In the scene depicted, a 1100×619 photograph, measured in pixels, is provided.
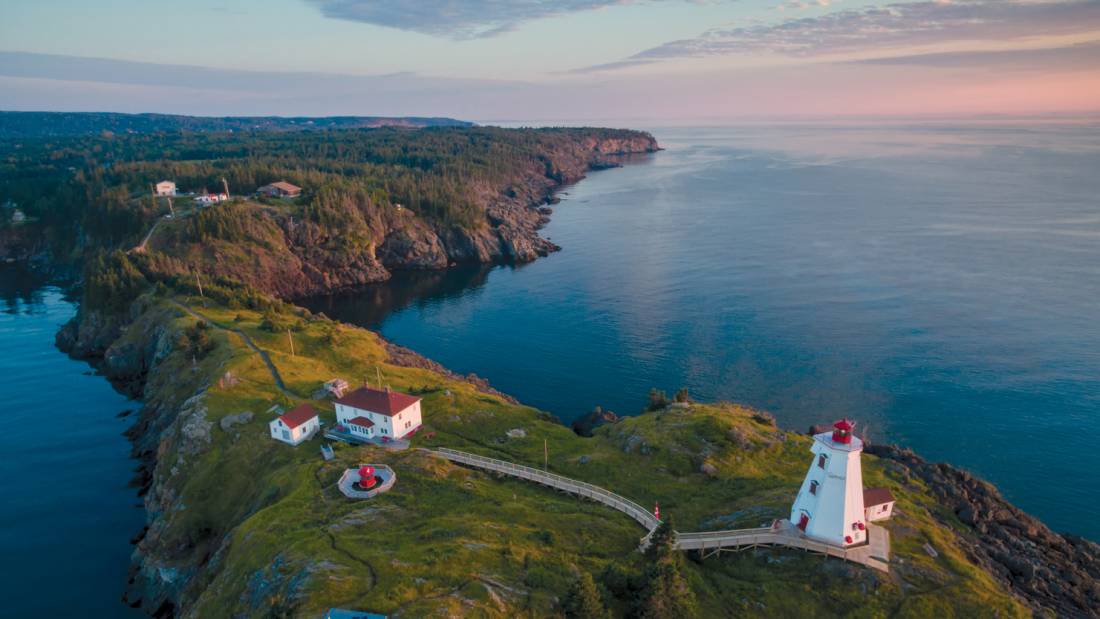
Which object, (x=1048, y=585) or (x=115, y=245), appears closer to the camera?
(x=1048, y=585)

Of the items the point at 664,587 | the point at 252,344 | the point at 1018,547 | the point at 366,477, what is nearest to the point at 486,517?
the point at 366,477

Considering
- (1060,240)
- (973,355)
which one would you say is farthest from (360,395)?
(1060,240)

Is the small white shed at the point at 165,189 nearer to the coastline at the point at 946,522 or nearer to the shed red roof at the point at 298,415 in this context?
the coastline at the point at 946,522

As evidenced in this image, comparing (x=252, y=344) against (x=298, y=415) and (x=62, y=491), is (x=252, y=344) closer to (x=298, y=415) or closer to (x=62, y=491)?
(x=62, y=491)

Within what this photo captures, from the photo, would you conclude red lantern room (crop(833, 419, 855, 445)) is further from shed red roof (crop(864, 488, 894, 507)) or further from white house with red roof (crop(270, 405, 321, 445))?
white house with red roof (crop(270, 405, 321, 445))

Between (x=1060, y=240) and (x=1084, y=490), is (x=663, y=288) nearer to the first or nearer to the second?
(x=1084, y=490)

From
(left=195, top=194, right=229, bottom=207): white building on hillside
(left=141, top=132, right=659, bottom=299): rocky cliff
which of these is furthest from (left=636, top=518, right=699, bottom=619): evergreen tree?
(left=195, top=194, right=229, bottom=207): white building on hillside

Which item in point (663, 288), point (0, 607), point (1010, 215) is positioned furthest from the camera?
point (1010, 215)

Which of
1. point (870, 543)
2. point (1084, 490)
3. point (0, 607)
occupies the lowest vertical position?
point (0, 607)
